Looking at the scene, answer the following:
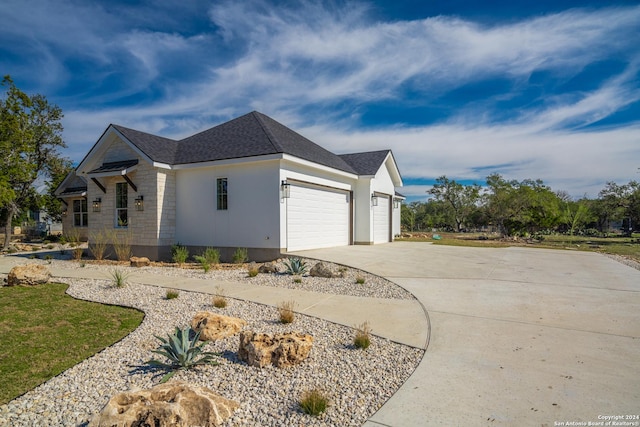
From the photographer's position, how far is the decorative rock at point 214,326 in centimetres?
464

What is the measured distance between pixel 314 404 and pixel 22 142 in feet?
65.7

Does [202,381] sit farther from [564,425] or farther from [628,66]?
[628,66]

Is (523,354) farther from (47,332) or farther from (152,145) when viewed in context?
(152,145)

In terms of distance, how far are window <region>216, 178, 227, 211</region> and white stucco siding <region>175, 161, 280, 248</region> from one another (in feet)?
0.50

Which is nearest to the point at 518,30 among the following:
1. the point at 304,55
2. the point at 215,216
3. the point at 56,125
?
the point at 304,55

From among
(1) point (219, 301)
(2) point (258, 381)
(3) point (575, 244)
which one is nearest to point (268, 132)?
(1) point (219, 301)

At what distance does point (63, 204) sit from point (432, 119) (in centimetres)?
2405

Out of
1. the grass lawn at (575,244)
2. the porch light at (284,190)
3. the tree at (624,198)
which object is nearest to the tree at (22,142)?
the porch light at (284,190)

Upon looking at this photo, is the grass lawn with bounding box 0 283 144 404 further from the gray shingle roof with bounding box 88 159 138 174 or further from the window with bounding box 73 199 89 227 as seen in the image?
the window with bounding box 73 199 89 227

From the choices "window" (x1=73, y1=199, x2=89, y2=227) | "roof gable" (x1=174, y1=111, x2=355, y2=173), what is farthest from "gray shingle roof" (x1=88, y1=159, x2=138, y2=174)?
"window" (x1=73, y1=199, x2=89, y2=227)

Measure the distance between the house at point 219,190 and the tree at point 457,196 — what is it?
89.6 feet

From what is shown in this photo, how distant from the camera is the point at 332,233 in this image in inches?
595

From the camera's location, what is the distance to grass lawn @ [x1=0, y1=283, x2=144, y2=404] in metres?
3.75

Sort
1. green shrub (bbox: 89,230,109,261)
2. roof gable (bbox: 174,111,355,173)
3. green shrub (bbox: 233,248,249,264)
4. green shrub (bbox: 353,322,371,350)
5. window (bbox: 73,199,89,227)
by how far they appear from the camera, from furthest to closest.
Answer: window (bbox: 73,199,89,227), green shrub (bbox: 89,230,109,261), roof gable (bbox: 174,111,355,173), green shrub (bbox: 233,248,249,264), green shrub (bbox: 353,322,371,350)
